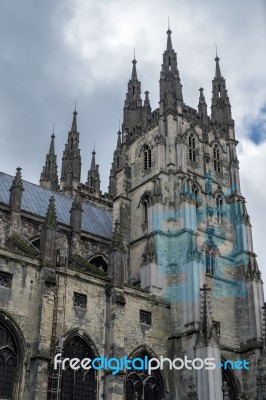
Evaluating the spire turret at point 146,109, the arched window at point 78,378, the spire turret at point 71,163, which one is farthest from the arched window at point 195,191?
the spire turret at point 71,163

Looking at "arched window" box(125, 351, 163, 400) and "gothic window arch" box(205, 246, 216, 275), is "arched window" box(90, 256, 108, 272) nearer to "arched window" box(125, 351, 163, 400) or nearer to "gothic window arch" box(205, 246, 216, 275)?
"gothic window arch" box(205, 246, 216, 275)

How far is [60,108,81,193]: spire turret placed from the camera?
202 feet

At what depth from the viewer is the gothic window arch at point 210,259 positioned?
44053mm

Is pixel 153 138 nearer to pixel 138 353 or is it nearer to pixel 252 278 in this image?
pixel 252 278

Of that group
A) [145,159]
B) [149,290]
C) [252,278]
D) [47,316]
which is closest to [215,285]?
[252,278]

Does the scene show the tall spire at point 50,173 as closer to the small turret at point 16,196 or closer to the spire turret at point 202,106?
the spire turret at point 202,106

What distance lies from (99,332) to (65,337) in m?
2.69

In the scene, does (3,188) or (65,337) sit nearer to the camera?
(65,337)

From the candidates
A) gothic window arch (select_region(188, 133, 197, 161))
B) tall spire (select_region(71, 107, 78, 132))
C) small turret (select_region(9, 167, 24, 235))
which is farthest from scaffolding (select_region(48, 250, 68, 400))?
tall spire (select_region(71, 107, 78, 132))

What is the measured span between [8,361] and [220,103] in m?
32.7

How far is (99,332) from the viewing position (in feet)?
116

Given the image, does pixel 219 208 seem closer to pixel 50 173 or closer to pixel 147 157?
pixel 147 157

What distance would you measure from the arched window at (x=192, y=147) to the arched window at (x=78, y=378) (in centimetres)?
1993

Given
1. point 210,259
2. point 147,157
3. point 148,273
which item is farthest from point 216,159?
point 148,273
